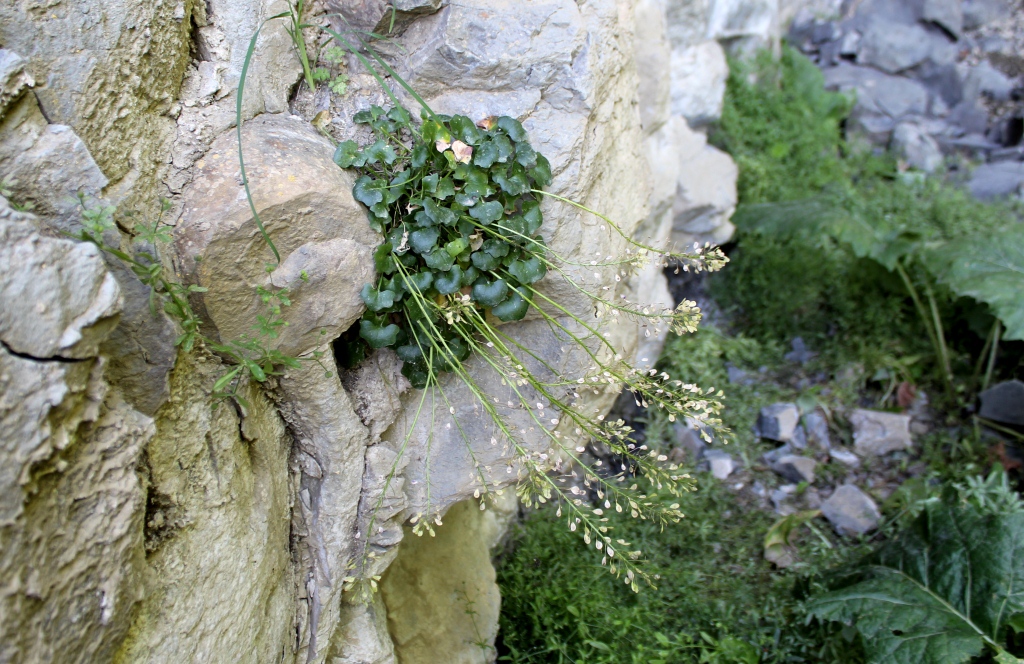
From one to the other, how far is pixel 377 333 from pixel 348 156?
52 cm

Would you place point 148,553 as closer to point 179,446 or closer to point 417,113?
point 179,446

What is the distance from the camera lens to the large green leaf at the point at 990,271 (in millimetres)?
3645

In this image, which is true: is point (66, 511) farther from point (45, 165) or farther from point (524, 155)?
point (524, 155)

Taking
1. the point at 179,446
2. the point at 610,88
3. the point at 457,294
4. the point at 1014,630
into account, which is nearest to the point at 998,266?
the point at 1014,630

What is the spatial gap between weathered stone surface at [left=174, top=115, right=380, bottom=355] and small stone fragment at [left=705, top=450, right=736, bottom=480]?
2.62m

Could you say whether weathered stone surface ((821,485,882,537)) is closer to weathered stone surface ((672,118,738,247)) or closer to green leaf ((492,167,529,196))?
weathered stone surface ((672,118,738,247))

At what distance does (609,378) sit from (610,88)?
1145 millimetres

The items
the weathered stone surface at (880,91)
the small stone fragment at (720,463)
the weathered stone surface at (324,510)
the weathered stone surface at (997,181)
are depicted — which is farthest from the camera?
the weathered stone surface at (880,91)

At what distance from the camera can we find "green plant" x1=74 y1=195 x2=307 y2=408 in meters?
1.56

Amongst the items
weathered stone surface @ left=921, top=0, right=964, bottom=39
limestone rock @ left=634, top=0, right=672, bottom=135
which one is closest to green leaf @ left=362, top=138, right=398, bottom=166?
limestone rock @ left=634, top=0, right=672, bottom=135

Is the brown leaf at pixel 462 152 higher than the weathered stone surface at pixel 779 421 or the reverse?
higher

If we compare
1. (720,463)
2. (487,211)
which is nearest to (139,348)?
(487,211)

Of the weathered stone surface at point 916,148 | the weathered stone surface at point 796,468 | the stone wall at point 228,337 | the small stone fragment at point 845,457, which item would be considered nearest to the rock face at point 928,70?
the weathered stone surface at point 916,148

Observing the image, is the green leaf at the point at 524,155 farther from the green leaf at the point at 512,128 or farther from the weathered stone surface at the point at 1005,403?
the weathered stone surface at the point at 1005,403
